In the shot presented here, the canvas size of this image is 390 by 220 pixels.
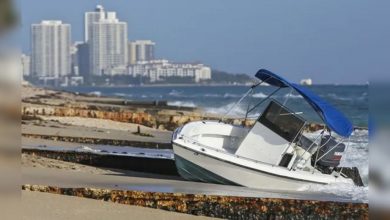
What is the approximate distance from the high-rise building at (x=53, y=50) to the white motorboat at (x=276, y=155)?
65007 millimetres

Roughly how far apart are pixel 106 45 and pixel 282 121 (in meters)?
96.3

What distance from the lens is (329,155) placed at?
10.3m

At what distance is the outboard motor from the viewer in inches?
406

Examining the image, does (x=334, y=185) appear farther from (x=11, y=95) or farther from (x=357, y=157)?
(x=11, y=95)

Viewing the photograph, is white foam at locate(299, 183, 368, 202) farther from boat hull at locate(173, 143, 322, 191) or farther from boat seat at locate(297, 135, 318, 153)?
boat seat at locate(297, 135, 318, 153)

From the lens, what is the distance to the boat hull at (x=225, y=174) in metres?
9.59

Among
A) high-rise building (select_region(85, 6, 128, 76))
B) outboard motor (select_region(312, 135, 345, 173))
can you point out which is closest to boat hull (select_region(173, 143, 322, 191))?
outboard motor (select_region(312, 135, 345, 173))

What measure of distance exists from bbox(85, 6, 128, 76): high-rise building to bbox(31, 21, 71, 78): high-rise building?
7798 mm

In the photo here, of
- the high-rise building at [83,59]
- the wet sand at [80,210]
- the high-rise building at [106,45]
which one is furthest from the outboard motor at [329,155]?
the high-rise building at [106,45]

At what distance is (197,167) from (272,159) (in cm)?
121

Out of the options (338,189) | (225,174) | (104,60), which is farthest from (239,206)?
(104,60)

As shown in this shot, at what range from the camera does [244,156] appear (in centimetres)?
1048

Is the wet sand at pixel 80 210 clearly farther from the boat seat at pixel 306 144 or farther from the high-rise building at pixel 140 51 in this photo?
the high-rise building at pixel 140 51

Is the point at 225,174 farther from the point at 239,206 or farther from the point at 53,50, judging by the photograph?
the point at 53,50
